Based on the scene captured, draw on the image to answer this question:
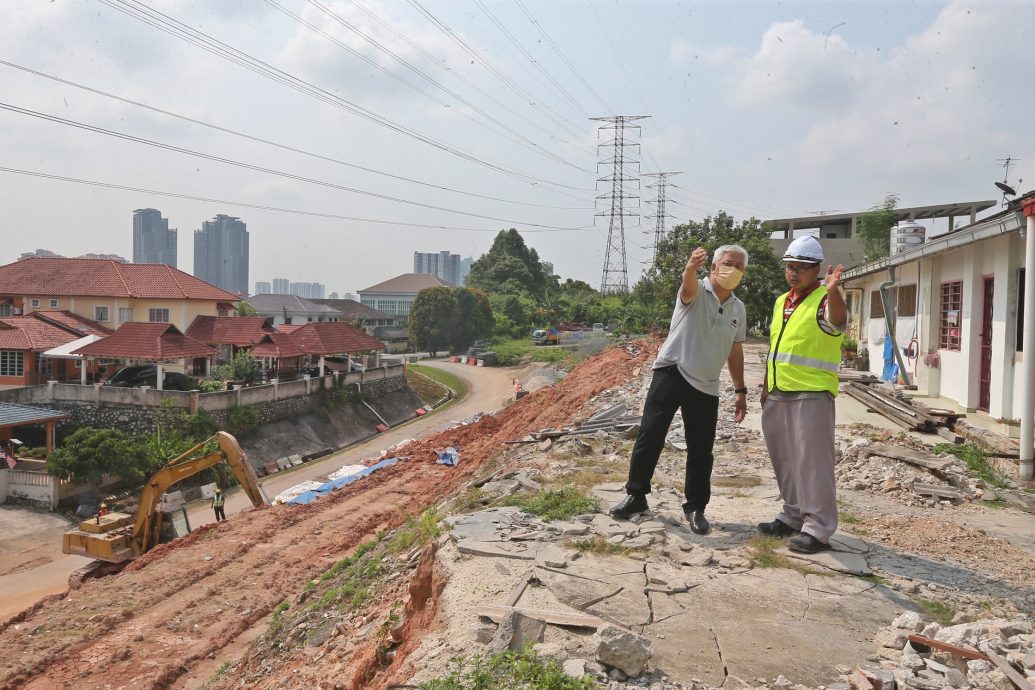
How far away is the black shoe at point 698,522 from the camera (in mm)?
4695

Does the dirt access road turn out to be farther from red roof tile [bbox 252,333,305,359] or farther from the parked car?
the parked car

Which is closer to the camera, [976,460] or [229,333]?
[976,460]

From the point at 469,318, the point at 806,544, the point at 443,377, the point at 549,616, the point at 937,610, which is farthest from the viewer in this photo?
the point at 469,318

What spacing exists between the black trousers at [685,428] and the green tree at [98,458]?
2059cm

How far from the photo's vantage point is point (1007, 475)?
718cm

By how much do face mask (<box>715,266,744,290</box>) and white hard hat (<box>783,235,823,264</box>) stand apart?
0.30 m

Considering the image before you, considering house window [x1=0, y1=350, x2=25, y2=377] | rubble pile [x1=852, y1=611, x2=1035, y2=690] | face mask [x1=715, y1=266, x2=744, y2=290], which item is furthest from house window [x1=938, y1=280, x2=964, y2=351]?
house window [x1=0, y1=350, x2=25, y2=377]

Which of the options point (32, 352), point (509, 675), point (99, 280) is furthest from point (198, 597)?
point (99, 280)

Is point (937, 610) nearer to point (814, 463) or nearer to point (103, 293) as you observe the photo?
point (814, 463)

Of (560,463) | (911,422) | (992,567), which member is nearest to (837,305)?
(992,567)

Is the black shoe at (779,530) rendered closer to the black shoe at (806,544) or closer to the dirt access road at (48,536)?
the black shoe at (806,544)

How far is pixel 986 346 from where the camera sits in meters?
10.3

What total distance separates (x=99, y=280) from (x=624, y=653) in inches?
1681

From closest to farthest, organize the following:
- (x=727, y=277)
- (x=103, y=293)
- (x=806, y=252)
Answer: (x=806, y=252), (x=727, y=277), (x=103, y=293)
